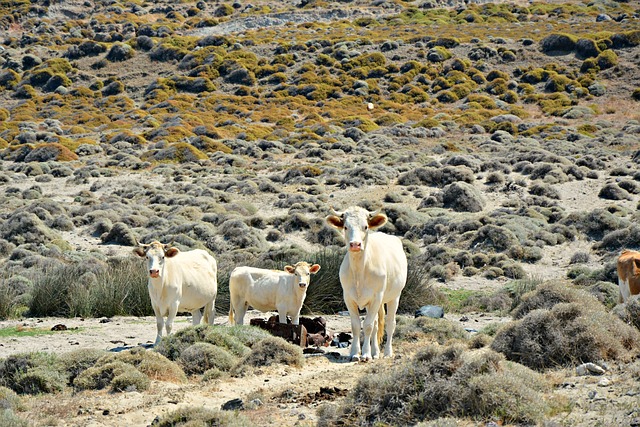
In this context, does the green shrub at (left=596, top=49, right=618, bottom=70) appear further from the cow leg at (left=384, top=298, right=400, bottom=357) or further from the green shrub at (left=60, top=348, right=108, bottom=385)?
the green shrub at (left=60, top=348, right=108, bottom=385)

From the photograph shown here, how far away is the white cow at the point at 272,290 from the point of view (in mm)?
13578

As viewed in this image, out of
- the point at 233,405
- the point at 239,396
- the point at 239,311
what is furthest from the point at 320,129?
the point at 233,405

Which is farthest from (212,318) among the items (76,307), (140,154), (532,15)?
(532,15)

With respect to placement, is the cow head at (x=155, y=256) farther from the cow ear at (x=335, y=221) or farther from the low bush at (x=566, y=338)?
the low bush at (x=566, y=338)

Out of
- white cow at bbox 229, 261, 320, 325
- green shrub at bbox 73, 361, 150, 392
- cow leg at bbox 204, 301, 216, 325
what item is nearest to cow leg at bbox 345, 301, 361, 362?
white cow at bbox 229, 261, 320, 325

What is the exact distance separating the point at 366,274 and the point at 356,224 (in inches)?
29.3

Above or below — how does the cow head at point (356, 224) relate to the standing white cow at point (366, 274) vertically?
above

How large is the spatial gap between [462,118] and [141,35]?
49515mm

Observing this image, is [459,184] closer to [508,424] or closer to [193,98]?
[508,424]

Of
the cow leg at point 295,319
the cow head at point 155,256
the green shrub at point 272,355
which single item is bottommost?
the cow leg at point 295,319

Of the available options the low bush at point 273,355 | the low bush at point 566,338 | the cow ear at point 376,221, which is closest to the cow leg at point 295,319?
the low bush at point 273,355

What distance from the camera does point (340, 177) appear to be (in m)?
40.0

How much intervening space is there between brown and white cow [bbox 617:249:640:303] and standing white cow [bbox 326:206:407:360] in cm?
444

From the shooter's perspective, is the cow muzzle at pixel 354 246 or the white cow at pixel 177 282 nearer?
the cow muzzle at pixel 354 246
